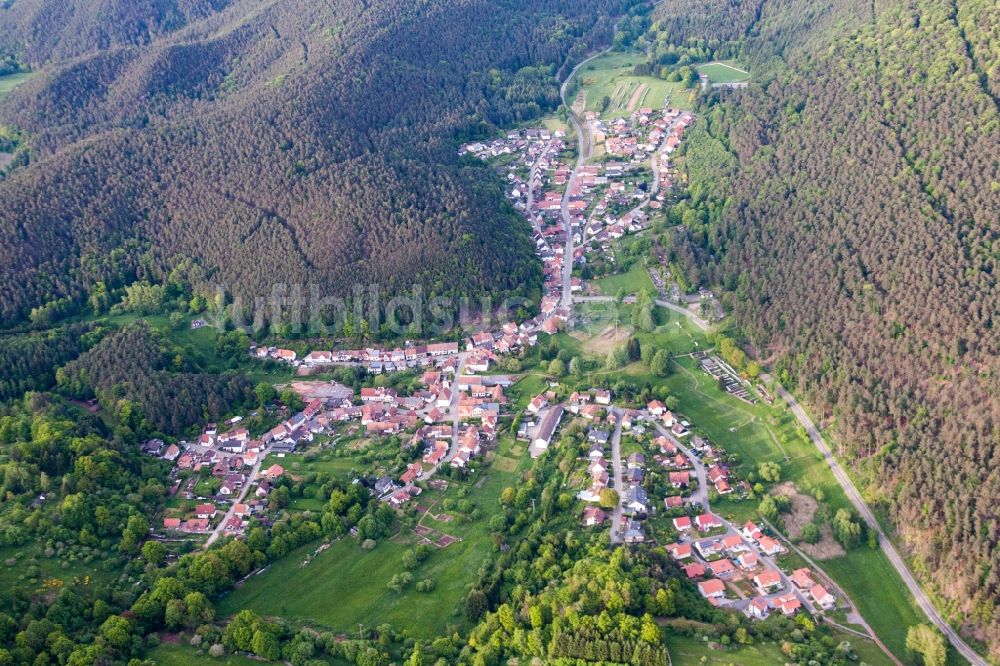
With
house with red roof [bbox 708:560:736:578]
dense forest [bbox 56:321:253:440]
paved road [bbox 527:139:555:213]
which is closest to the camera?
house with red roof [bbox 708:560:736:578]

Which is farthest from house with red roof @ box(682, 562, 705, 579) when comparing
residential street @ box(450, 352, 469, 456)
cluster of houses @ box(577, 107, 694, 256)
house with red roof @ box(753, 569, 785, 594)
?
cluster of houses @ box(577, 107, 694, 256)

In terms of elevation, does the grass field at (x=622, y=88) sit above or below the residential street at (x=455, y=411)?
above

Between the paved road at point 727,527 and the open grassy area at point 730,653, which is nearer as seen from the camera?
the open grassy area at point 730,653

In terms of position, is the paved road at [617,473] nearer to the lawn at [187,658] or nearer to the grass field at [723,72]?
the lawn at [187,658]

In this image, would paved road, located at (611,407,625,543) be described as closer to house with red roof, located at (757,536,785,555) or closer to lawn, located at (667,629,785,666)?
house with red roof, located at (757,536,785,555)

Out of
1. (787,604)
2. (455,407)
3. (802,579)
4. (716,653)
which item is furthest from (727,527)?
(455,407)

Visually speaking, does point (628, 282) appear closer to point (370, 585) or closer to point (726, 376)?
point (726, 376)

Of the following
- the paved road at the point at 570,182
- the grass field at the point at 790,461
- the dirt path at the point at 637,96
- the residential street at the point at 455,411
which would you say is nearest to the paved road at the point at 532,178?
the paved road at the point at 570,182
